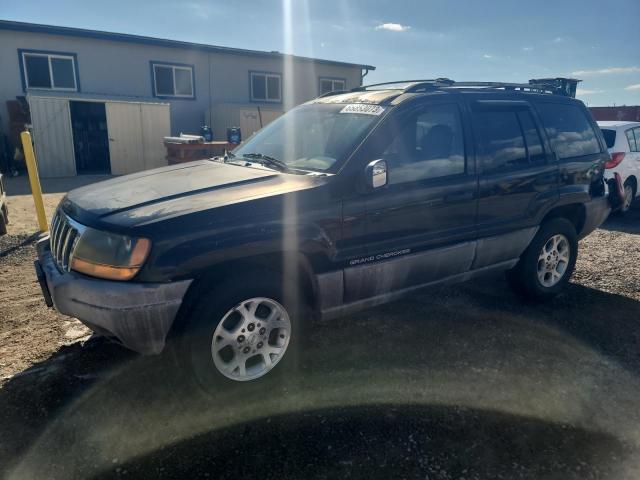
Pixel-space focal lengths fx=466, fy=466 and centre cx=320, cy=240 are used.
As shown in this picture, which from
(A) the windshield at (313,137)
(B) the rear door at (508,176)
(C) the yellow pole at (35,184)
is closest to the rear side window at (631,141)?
(B) the rear door at (508,176)

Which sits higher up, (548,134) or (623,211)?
(548,134)

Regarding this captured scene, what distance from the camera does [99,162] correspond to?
15.1m

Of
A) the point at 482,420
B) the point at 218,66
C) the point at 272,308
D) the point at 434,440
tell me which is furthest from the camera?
the point at 218,66

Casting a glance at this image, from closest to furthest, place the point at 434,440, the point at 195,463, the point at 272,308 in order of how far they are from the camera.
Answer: the point at 195,463
the point at 434,440
the point at 272,308

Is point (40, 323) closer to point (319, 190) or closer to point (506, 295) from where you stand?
point (319, 190)

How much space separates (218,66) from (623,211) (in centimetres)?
1410

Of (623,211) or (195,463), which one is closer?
(195,463)

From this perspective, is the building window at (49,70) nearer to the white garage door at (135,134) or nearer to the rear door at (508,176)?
the white garage door at (135,134)

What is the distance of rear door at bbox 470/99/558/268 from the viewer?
3869 mm

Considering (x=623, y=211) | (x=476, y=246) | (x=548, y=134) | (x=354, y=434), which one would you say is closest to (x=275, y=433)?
(x=354, y=434)

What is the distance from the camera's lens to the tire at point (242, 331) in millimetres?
2697

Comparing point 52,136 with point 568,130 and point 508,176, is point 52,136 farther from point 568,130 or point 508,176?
point 568,130

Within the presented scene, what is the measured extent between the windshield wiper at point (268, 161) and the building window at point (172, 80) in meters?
14.0

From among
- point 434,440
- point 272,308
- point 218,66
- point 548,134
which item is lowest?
point 434,440
